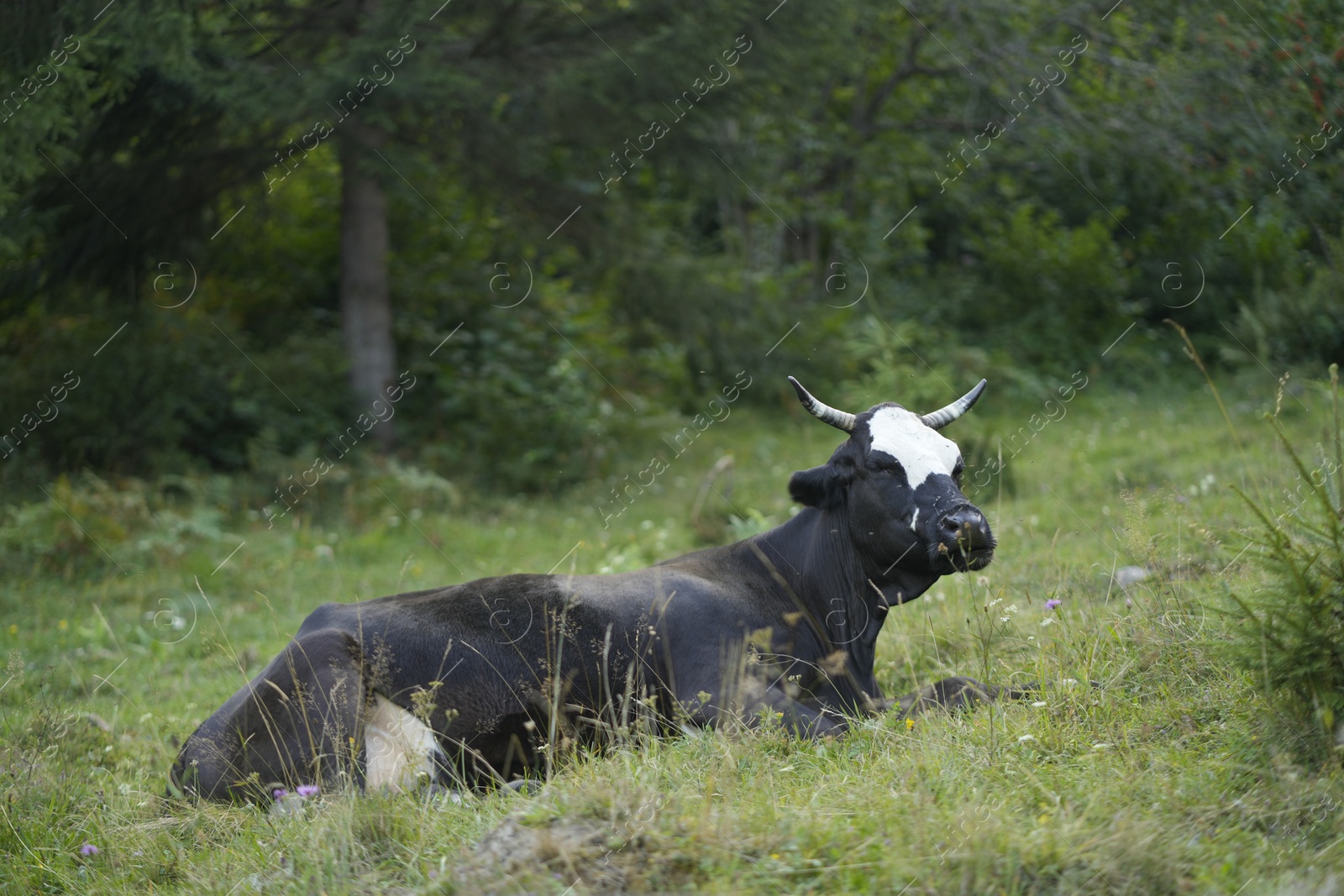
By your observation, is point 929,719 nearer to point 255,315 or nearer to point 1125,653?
point 1125,653

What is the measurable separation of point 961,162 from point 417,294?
29.7 ft

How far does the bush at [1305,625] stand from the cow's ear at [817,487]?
6.67 ft

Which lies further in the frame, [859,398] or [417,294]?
[417,294]

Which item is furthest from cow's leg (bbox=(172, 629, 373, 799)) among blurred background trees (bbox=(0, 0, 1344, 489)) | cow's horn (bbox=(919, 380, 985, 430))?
blurred background trees (bbox=(0, 0, 1344, 489))

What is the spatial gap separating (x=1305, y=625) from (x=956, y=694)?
1.53 metres

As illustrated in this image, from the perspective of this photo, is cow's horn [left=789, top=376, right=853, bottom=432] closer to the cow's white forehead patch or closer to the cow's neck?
the cow's white forehead patch

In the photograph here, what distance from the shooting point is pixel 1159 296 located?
1691 centimetres

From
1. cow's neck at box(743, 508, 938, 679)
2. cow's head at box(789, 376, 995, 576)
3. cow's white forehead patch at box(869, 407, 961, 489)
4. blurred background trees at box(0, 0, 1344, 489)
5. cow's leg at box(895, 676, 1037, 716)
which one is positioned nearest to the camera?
cow's leg at box(895, 676, 1037, 716)

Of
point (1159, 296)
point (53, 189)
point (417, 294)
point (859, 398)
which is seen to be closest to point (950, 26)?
point (1159, 296)

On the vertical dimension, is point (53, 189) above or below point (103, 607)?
above

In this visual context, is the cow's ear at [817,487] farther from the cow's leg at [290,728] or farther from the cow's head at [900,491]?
the cow's leg at [290,728]

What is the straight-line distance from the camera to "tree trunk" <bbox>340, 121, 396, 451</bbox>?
12.7m

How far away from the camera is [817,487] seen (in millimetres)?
5340

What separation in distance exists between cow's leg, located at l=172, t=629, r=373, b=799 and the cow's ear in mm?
Result: 2112
